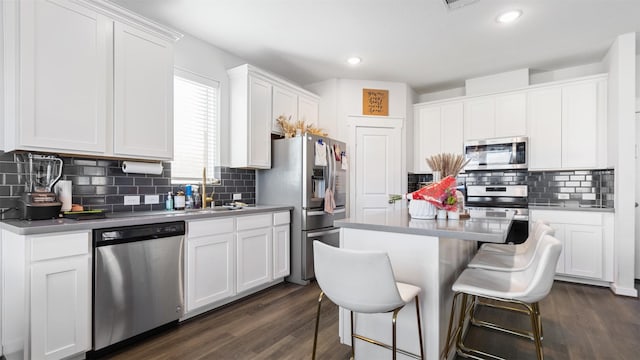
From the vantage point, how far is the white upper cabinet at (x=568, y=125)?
360 cm

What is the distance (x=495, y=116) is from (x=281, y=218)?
10.3ft

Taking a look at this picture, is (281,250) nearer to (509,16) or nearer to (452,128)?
(452,128)

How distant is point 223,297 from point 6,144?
1.86 metres

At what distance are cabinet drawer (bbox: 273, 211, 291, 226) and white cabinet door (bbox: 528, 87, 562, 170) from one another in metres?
3.12

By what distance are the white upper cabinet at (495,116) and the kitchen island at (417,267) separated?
284 cm

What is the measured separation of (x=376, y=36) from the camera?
3.23 m

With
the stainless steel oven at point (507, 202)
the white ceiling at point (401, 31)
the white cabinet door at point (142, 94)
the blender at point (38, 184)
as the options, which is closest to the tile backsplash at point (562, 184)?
the stainless steel oven at point (507, 202)

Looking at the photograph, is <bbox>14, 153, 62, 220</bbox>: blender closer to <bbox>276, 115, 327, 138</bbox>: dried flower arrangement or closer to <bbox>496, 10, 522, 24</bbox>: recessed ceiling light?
<bbox>276, 115, 327, 138</bbox>: dried flower arrangement

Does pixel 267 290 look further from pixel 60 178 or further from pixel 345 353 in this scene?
pixel 60 178

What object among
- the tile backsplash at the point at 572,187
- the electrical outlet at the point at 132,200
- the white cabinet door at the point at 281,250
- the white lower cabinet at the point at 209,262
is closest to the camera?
the white lower cabinet at the point at 209,262

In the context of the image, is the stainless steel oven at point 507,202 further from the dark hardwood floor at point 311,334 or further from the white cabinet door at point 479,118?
the dark hardwood floor at point 311,334

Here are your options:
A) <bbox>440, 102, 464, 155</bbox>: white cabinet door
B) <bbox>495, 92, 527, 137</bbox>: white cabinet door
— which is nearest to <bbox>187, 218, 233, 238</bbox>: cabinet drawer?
<bbox>440, 102, 464, 155</bbox>: white cabinet door

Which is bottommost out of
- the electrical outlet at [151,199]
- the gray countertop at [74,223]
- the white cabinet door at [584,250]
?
the white cabinet door at [584,250]

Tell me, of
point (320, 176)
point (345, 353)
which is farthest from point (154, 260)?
point (320, 176)
